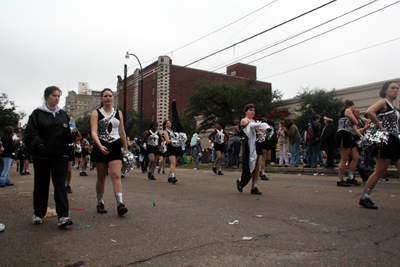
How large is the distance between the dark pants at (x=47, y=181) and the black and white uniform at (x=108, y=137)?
24.3 inches

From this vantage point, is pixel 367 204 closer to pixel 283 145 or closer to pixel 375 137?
pixel 375 137

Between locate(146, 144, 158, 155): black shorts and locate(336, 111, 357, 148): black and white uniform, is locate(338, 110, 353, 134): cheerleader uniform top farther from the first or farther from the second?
locate(146, 144, 158, 155): black shorts

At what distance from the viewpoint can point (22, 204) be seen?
5.86m

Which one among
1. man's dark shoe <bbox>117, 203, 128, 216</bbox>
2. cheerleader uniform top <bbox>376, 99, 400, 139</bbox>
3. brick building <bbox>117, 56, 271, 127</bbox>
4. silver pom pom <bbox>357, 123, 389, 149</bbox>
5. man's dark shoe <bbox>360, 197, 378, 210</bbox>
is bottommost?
man's dark shoe <bbox>117, 203, 128, 216</bbox>

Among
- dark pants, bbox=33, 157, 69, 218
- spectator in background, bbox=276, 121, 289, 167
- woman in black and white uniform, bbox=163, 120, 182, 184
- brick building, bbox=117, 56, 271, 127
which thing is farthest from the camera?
brick building, bbox=117, 56, 271, 127

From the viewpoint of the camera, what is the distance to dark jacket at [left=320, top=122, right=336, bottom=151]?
974cm

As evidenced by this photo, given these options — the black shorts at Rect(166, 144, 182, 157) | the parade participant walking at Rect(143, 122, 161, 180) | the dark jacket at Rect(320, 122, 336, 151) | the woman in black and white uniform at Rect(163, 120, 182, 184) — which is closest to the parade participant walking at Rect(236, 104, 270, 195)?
the woman in black and white uniform at Rect(163, 120, 182, 184)

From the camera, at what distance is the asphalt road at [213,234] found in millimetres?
2859

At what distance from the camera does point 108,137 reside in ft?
15.6

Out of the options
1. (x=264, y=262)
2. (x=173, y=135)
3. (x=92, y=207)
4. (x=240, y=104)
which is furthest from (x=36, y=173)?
(x=240, y=104)

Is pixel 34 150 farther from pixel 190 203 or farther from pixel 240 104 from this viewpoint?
pixel 240 104

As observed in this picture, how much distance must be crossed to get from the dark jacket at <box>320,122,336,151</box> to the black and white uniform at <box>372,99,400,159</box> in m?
4.92

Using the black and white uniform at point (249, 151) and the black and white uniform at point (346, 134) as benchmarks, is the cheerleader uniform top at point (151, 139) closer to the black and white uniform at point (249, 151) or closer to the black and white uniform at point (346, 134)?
the black and white uniform at point (249, 151)

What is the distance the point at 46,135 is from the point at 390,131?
5.00 m
